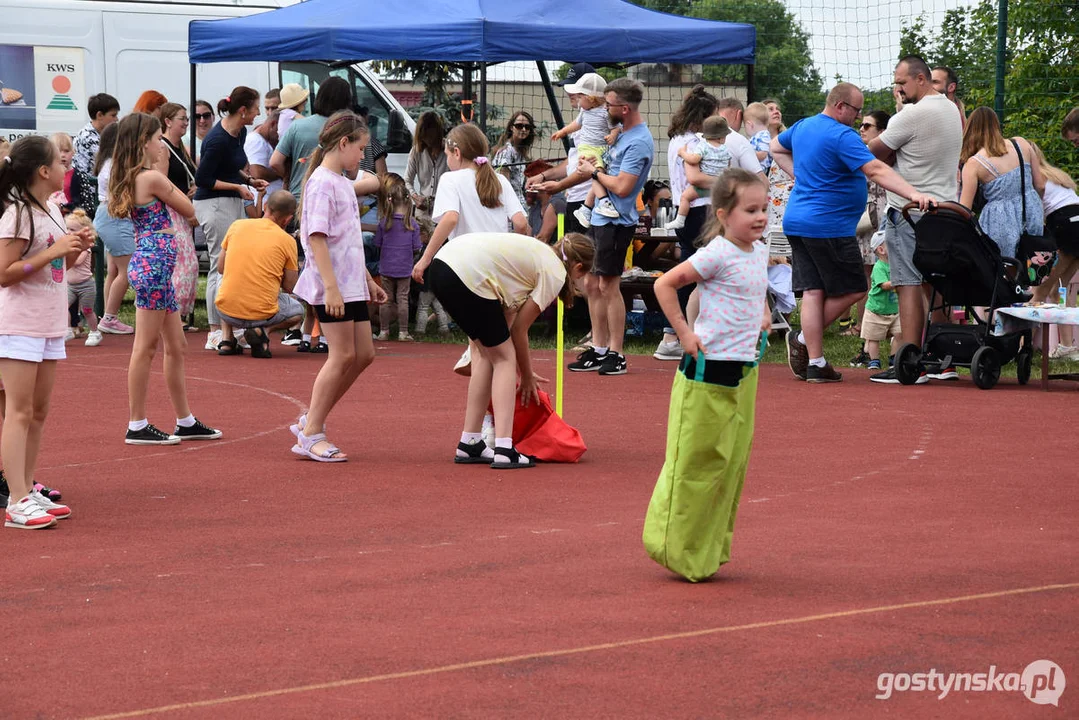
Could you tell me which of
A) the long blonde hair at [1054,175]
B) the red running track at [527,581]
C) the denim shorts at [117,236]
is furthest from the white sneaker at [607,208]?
the denim shorts at [117,236]

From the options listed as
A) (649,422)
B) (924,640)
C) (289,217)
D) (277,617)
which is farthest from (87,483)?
(289,217)

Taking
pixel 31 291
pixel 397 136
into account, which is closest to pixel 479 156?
pixel 31 291

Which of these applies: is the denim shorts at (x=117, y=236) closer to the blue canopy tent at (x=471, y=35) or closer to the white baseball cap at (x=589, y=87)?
the blue canopy tent at (x=471, y=35)

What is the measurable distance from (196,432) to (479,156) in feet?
7.89

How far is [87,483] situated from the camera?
7.83 m

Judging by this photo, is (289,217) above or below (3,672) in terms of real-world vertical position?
above

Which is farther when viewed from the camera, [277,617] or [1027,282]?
[1027,282]

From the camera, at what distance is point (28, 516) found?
6.70 meters

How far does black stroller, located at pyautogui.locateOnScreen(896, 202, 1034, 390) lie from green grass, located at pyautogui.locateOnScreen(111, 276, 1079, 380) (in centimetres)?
96

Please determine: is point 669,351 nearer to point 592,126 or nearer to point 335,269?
point 592,126

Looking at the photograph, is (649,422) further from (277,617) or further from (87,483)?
(277,617)

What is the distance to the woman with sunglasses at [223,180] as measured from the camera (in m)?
13.6

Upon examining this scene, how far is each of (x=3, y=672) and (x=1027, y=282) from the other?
890 cm

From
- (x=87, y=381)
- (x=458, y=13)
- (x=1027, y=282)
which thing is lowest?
(x=87, y=381)
